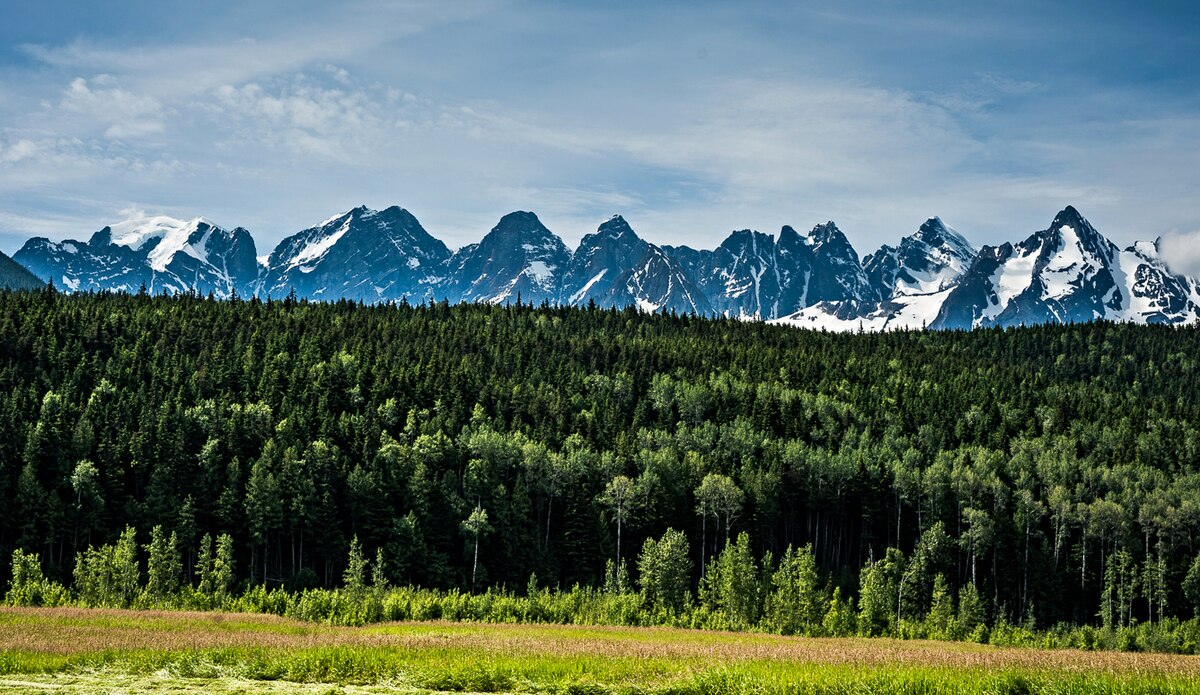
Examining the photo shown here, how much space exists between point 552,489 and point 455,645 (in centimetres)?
8262

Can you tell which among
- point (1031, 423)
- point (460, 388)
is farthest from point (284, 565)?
point (1031, 423)

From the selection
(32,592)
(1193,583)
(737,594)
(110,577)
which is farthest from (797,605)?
(32,592)

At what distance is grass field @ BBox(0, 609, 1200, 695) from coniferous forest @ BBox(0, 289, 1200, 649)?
41270 mm

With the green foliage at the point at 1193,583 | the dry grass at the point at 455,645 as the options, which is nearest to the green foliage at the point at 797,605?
the dry grass at the point at 455,645

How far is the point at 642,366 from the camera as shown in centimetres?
19125

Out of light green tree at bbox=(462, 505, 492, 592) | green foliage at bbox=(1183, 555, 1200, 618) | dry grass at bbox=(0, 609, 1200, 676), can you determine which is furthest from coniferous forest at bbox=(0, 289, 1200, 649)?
dry grass at bbox=(0, 609, 1200, 676)

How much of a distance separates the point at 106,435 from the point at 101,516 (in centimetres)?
1249

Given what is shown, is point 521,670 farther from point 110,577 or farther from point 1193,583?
point 1193,583

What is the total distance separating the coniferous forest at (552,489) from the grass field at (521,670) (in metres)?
41.3

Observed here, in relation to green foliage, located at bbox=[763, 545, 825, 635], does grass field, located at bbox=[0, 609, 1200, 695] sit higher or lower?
higher

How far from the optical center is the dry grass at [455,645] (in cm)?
4122

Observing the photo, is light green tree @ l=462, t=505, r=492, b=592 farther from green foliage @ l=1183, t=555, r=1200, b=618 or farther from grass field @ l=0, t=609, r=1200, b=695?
green foliage @ l=1183, t=555, r=1200, b=618

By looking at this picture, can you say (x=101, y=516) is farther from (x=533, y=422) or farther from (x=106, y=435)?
(x=533, y=422)

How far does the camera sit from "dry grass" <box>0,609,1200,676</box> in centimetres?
4122
